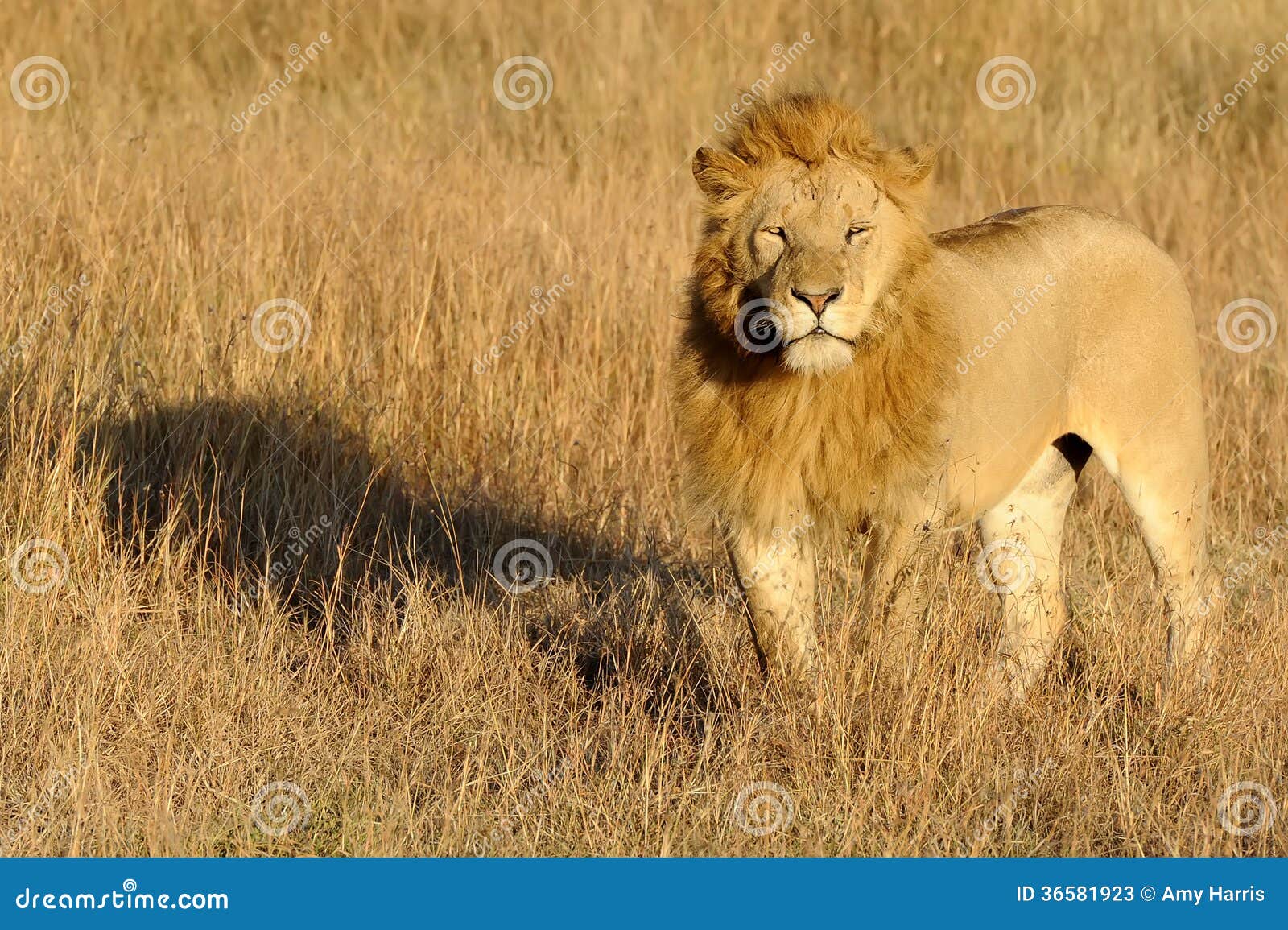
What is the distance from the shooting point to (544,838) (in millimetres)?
3600

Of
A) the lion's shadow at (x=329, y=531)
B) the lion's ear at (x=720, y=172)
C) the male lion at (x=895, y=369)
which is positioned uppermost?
the lion's ear at (x=720, y=172)

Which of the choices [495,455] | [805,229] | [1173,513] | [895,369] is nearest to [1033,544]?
[1173,513]

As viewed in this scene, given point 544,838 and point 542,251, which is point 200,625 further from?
point 542,251

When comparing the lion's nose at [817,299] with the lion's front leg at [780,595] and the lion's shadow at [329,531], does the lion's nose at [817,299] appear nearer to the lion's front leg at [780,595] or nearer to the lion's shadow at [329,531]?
the lion's front leg at [780,595]

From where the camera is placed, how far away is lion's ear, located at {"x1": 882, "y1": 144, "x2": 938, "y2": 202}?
395 centimetres

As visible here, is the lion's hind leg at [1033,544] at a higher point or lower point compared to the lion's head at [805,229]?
lower

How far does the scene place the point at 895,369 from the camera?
4070mm

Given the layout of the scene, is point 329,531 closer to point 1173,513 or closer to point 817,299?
point 817,299

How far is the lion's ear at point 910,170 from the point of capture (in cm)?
395

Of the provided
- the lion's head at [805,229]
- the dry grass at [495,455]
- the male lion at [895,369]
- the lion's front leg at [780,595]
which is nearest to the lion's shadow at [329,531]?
the dry grass at [495,455]

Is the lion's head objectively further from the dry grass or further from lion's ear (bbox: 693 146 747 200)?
the dry grass

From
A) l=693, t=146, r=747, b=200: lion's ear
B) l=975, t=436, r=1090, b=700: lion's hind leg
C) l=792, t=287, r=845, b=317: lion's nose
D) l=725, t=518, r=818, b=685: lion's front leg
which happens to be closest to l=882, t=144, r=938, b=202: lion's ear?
l=693, t=146, r=747, b=200: lion's ear

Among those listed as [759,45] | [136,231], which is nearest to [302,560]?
[136,231]

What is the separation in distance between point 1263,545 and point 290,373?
3.86 metres
